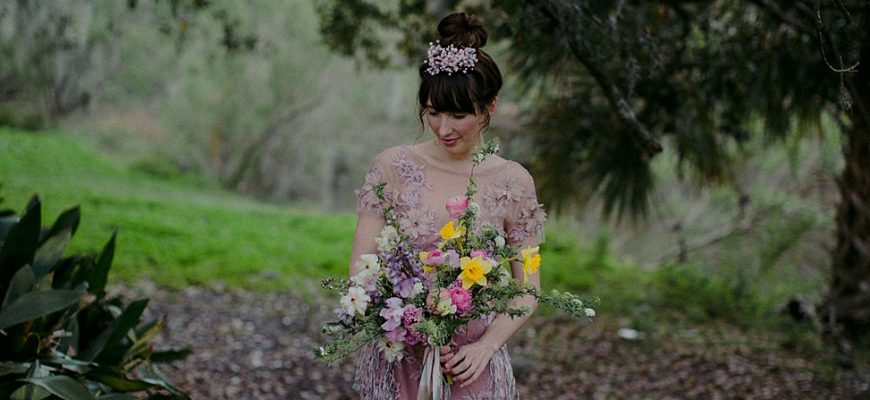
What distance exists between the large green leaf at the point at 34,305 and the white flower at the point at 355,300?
46.9 inches

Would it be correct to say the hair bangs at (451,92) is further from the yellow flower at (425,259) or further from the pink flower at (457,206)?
the yellow flower at (425,259)

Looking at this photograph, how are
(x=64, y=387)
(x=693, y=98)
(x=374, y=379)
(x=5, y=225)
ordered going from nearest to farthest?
(x=374, y=379)
(x=64, y=387)
(x=5, y=225)
(x=693, y=98)

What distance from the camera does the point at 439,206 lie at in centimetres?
197

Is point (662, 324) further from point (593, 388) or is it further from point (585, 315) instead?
point (585, 315)

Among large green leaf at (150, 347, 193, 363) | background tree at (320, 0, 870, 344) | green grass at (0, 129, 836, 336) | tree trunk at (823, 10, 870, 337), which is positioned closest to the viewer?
large green leaf at (150, 347, 193, 363)

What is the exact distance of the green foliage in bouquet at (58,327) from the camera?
2.40m

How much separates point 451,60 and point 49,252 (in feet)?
5.69

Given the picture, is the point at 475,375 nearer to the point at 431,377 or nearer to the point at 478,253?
the point at 431,377

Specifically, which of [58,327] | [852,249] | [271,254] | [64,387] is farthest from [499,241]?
[271,254]

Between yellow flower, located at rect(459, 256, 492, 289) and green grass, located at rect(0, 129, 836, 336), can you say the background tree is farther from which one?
yellow flower, located at rect(459, 256, 492, 289)

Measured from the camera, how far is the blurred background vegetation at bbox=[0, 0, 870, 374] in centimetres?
420

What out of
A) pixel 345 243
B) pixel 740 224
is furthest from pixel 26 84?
pixel 740 224

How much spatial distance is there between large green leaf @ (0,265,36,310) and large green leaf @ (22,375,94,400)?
0.30m

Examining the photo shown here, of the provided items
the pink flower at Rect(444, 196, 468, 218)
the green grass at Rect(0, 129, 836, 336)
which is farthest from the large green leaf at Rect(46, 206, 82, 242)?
the green grass at Rect(0, 129, 836, 336)
